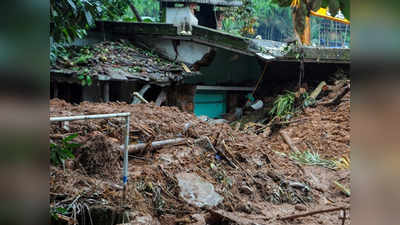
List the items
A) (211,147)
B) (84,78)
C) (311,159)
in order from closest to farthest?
1. (211,147)
2. (311,159)
3. (84,78)

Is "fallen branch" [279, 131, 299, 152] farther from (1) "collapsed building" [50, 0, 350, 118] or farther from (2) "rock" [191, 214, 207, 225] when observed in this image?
(2) "rock" [191, 214, 207, 225]

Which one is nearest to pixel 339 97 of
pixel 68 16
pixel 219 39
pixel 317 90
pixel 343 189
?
pixel 317 90

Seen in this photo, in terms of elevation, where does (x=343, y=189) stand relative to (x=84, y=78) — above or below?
below

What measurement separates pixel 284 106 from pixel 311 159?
1941 millimetres

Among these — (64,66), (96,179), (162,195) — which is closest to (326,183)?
(162,195)

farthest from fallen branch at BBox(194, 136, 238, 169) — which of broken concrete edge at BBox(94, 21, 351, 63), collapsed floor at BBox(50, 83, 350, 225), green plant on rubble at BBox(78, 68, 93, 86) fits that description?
broken concrete edge at BBox(94, 21, 351, 63)

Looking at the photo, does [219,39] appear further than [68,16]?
Yes

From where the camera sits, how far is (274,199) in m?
4.48

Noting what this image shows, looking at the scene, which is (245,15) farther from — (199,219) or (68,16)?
(68,16)

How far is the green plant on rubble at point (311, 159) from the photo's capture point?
5.73m

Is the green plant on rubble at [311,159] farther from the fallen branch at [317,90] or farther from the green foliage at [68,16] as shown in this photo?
the green foliage at [68,16]

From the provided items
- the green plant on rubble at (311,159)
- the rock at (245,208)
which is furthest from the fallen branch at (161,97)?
the rock at (245,208)

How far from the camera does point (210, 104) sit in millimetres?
8828

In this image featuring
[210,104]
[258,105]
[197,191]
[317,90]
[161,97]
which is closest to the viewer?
[197,191]
